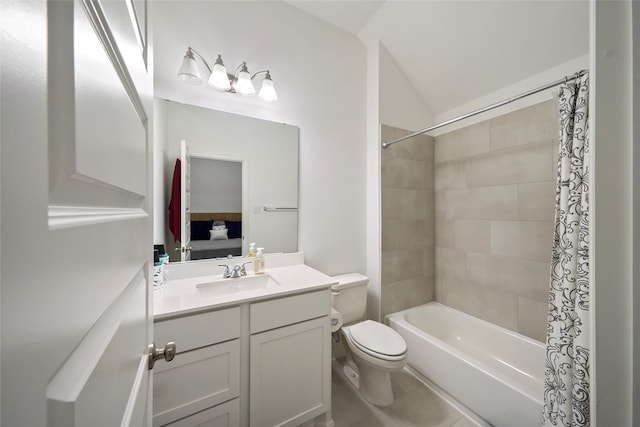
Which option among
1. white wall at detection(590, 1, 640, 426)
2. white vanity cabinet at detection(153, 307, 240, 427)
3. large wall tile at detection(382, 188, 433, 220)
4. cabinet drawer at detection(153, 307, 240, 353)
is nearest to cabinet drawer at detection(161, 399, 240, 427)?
white vanity cabinet at detection(153, 307, 240, 427)

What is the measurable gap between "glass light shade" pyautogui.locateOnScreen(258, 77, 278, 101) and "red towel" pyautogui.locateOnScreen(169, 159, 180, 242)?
681 millimetres

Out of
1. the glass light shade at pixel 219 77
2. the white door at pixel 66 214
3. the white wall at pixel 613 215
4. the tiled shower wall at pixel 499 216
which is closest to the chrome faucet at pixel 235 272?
the white door at pixel 66 214

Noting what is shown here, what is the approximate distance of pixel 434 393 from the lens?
5.29 ft

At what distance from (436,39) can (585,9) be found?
0.79 metres

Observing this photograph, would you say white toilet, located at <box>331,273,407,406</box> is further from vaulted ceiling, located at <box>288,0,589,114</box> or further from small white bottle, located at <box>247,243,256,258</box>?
vaulted ceiling, located at <box>288,0,589,114</box>

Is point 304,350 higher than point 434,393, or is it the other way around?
point 304,350

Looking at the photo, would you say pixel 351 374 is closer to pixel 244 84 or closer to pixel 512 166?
pixel 512 166

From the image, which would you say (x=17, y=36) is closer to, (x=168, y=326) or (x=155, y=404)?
(x=168, y=326)

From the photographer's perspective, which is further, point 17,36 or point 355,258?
A: point 355,258

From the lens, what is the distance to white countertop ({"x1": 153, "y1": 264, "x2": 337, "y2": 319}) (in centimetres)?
97

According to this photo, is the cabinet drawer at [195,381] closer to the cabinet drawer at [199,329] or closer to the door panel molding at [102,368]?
the cabinet drawer at [199,329]

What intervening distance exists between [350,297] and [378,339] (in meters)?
0.35

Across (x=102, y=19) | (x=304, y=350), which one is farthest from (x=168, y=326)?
(x=102, y=19)

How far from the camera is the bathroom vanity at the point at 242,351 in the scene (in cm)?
95
